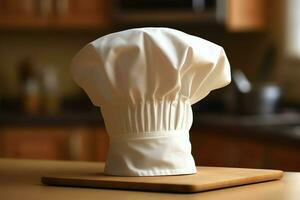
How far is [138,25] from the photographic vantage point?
411 cm

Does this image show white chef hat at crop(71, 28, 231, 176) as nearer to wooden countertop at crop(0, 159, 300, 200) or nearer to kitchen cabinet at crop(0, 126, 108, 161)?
wooden countertop at crop(0, 159, 300, 200)

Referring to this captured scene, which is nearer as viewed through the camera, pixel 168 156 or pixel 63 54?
pixel 168 156

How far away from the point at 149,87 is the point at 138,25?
9.42 feet

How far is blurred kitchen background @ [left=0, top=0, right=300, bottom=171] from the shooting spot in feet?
11.9

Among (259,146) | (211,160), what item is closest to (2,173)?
(259,146)

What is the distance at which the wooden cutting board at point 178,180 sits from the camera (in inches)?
46.1

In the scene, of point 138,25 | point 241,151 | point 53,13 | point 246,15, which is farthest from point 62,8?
point 241,151

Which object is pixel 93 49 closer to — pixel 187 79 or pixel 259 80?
pixel 187 79

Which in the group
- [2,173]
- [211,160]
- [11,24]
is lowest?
[211,160]

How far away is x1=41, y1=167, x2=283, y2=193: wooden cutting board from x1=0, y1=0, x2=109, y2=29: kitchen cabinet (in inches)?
111

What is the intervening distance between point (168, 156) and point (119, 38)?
21cm

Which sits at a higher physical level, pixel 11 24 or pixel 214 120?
pixel 11 24

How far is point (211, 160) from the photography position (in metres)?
3.55

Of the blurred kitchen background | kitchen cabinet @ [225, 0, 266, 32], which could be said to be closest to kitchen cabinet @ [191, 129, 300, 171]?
the blurred kitchen background
